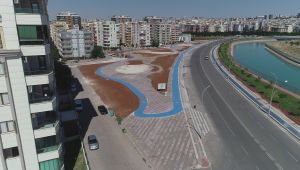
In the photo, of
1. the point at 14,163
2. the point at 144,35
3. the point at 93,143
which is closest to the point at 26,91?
the point at 14,163

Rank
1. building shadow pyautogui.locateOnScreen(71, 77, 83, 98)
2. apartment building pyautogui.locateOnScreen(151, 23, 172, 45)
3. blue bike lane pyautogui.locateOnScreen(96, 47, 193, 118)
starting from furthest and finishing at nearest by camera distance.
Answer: apartment building pyautogui.locateOnScreen(151, 23, 172, 45) < building shadow pyautogui.locateOnScreen(71, 77, 83, 98) < blue bike lane pyautogui.locateOnScreen(96, 47, 193, 118)

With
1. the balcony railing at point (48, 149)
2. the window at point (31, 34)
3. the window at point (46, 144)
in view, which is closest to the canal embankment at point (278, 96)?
the balcony railing at point (48, 149)

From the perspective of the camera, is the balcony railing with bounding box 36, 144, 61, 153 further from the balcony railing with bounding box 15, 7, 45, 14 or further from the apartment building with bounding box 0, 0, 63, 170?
the balcony railing with bounding box 15, 7, 45, 14

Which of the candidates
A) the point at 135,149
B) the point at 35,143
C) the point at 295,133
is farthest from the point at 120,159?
the point at 295,133

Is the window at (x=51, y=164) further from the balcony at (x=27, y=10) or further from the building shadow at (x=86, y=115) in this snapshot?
the balcony at (x=27, y=10)

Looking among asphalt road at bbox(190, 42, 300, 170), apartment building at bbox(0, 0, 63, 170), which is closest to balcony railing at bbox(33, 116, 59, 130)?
apartment building at bbox(0, 0, 63, 170)

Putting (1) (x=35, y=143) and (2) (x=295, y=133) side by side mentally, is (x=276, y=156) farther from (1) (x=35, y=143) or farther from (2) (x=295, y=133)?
(1) (x=35, y=143)
